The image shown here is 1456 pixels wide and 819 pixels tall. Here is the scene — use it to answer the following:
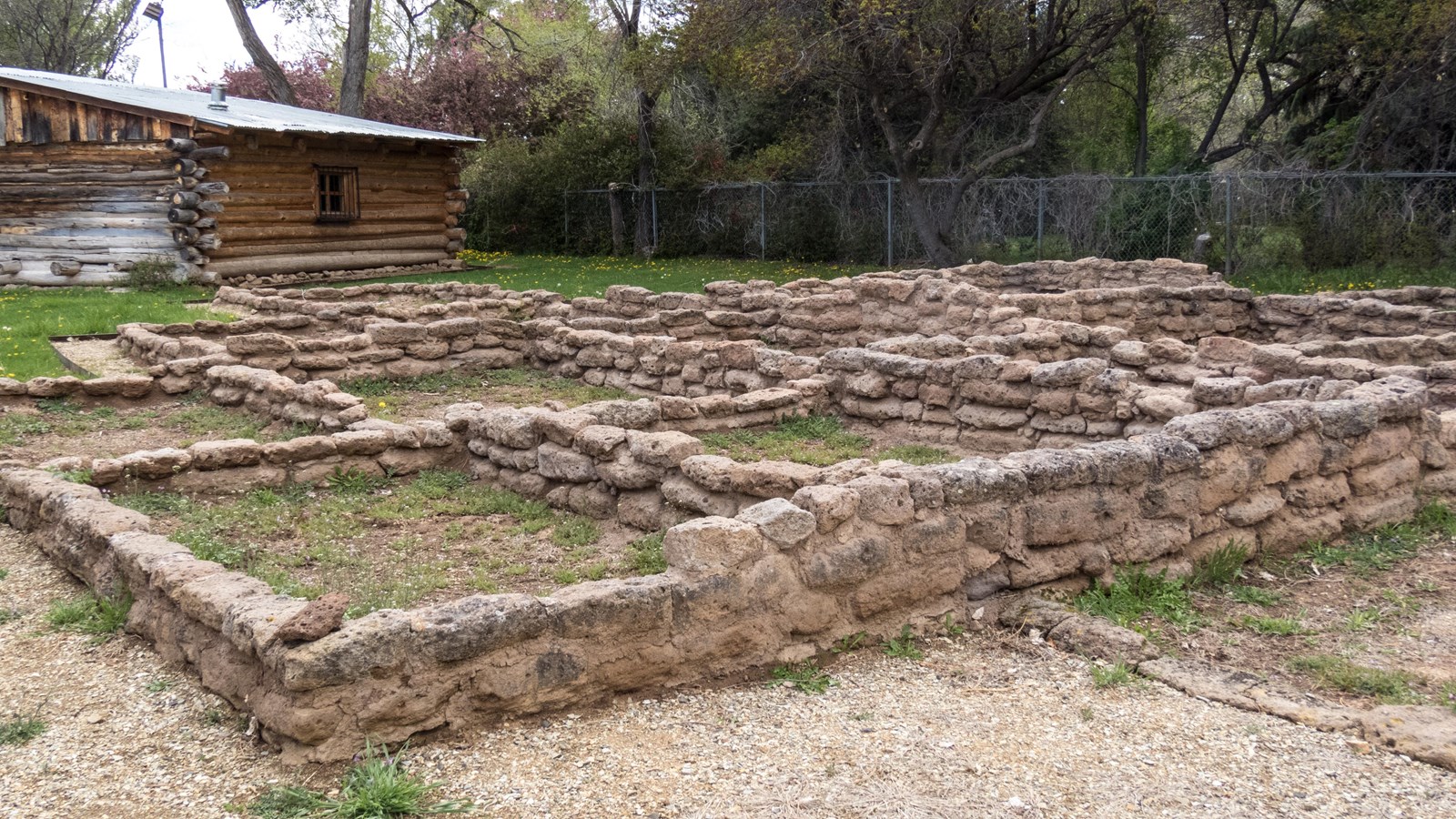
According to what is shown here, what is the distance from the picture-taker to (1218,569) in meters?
6.45

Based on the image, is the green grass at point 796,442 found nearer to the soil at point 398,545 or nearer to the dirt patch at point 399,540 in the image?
the dirt patch at point 399,540

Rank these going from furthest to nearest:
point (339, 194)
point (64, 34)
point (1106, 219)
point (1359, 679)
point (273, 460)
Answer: point (64, 34) → point (339, 194) → point (1106, 219) → point (273, 460) → point (1359, 679)

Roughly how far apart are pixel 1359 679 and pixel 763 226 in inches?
916

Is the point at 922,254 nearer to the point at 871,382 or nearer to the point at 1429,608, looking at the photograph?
the point at 871,382

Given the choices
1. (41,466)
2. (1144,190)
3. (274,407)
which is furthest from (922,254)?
(41,466)

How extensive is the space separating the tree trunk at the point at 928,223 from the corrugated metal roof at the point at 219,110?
9180 millimetres

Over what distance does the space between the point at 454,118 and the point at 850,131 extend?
47.2 ft

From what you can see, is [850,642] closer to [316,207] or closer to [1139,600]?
[1139,600]

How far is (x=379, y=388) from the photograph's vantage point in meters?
13.0

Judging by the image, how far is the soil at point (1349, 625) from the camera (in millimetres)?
5277

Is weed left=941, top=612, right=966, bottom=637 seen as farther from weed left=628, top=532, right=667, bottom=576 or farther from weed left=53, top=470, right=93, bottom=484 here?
weed left=53, top=470, right=93, bottom=484

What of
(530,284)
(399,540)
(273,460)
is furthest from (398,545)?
(530,284)

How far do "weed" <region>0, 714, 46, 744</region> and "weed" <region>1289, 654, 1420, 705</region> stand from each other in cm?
523

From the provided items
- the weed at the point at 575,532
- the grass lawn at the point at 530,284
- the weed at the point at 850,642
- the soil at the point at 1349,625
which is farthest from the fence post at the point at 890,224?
the weed at the point at 850,642
